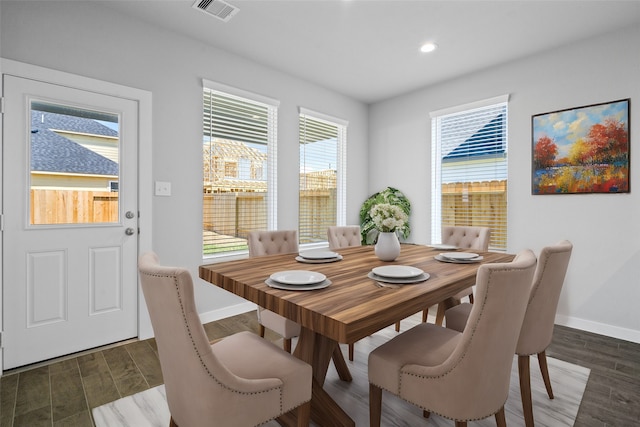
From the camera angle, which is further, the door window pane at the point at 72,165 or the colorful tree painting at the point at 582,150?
the colorful tree painting at the point at 582,150

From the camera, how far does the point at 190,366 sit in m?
1.01

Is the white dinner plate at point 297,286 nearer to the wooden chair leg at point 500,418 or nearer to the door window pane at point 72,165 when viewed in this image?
the wooden chair leg at point 500,418

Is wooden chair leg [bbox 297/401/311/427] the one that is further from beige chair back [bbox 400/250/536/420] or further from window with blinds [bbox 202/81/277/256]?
window with blinds [bbox 202/81/277/256]

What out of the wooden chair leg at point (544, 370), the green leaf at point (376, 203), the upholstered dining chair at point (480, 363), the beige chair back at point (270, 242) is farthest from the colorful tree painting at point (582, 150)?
the beige chair back at point (270, 242)

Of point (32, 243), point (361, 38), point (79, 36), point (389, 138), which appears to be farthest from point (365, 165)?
point (32, 243)

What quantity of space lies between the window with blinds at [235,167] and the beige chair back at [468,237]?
6.28 ft

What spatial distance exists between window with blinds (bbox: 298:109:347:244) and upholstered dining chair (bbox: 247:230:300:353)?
4.22 ft

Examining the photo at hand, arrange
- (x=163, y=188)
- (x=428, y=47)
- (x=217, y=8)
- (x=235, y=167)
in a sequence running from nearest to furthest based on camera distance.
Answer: (x=217, y=8)
(x=163, y=188)
(x=428, y=47)
(x=235, y=167)

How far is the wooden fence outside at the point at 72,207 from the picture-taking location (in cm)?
228

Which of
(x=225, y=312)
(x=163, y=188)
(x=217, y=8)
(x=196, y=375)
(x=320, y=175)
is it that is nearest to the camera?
(x=196, y=375)

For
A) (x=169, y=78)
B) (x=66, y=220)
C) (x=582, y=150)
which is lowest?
(x=66, y=220)

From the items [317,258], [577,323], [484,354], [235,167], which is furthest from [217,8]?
[577,323]

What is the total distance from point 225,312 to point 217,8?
109 inches

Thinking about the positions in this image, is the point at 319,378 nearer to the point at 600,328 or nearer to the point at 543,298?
the point at 543,298
